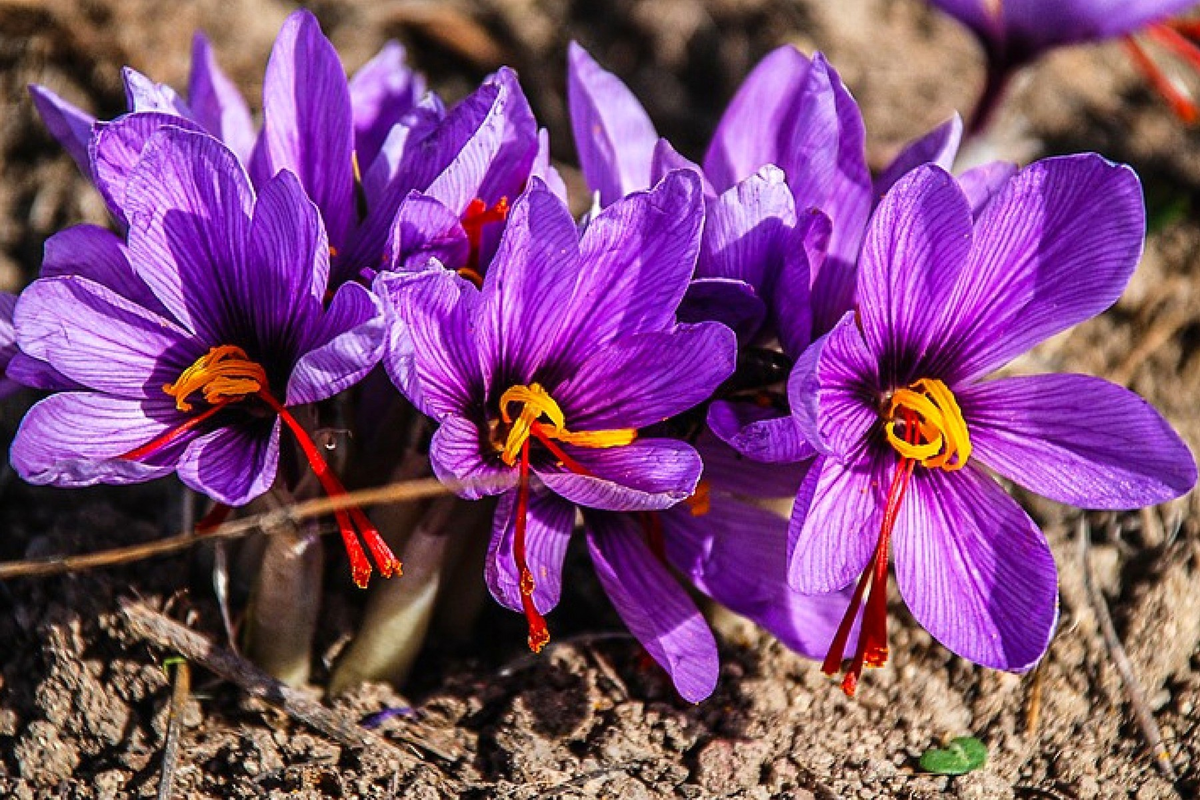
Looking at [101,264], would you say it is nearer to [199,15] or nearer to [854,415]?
[854,415]

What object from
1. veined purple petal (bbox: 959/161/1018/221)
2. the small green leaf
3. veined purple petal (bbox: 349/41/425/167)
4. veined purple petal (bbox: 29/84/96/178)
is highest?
veined purple petal (bbox: 349/41/425/167)

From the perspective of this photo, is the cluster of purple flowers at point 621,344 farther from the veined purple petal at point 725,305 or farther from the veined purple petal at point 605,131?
the veined purple petal at point 605,131

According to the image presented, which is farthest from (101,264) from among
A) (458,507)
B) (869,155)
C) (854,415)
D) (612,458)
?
(869,155)

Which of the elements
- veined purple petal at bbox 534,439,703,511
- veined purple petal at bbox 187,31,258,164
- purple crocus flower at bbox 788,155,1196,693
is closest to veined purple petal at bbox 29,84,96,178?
veined purple petal at bbox 187,31,258,164

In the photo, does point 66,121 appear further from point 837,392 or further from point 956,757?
Answer: point 956,757

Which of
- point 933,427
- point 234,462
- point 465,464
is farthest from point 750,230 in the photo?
point 234,462

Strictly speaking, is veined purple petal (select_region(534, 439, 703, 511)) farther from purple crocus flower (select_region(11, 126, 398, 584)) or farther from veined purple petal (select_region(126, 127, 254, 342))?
veined purple petal (select_region(126, 127, 254, 342))
